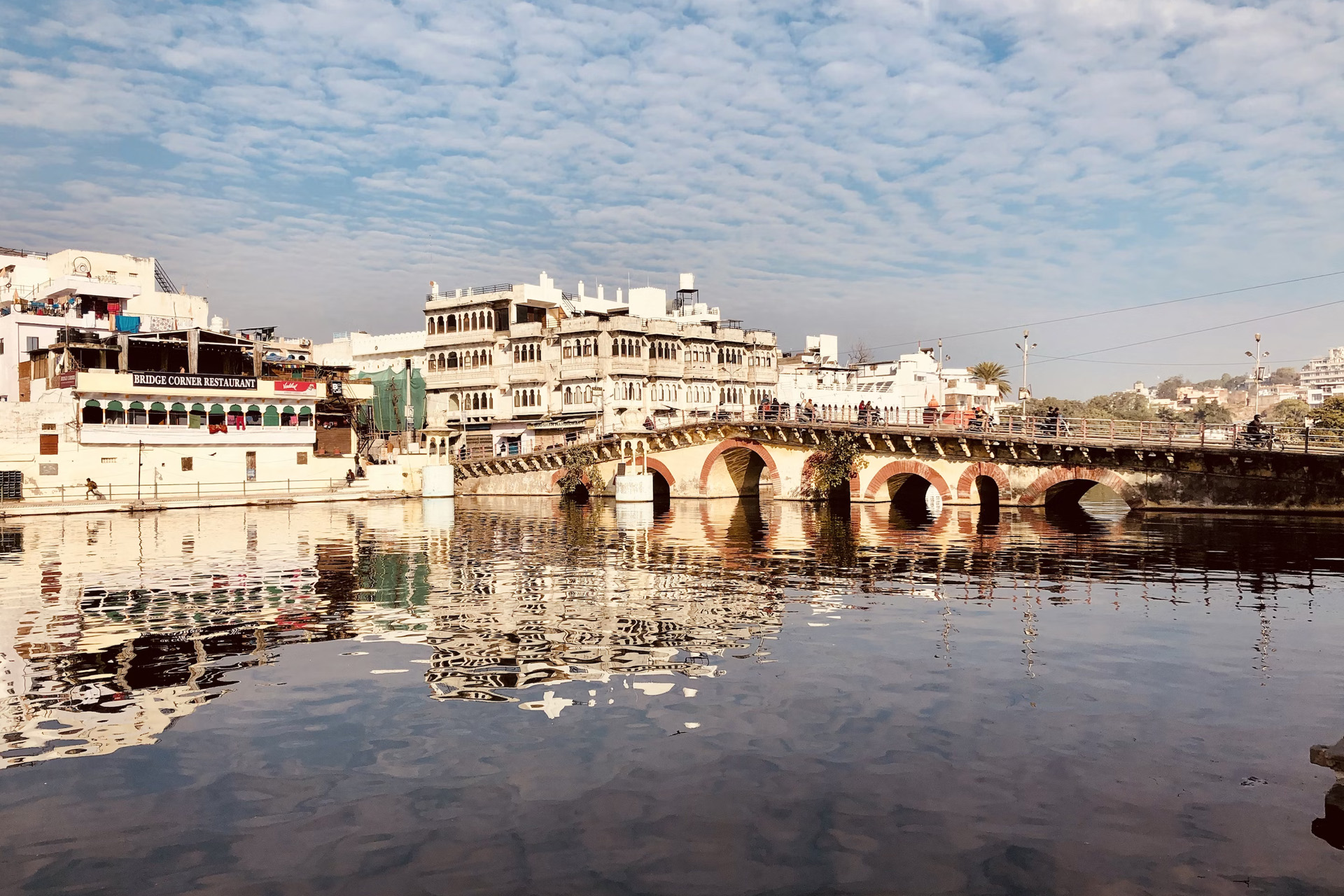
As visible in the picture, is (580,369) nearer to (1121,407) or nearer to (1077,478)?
(1077,478)

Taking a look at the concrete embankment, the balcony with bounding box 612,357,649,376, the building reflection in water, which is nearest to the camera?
the building reflection in water

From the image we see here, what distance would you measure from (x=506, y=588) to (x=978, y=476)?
36256 mm

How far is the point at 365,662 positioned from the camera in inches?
728

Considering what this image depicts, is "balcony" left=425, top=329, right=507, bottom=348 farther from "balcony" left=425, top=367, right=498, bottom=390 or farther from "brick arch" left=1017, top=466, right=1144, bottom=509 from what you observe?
"brick arch" left=1017, top=466, right=1144, bottom=509

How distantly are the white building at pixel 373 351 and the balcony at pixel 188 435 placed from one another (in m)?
27.1

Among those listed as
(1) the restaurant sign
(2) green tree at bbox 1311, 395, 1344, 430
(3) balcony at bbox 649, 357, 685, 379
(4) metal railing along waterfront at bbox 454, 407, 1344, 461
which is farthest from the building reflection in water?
→ (2) green tree at bbox 1311, 395, 1344, 430

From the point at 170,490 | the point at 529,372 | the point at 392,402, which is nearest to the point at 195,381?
the point at 170,490

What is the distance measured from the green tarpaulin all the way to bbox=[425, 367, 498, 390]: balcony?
1455mm

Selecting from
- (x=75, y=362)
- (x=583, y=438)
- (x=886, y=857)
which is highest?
(x=75, y=362)

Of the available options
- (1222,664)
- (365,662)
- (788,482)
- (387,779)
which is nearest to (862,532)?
(788,482)

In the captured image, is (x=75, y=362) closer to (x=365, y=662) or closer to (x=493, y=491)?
(x=493, y=491)

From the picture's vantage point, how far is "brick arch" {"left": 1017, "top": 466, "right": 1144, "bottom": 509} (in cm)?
5056

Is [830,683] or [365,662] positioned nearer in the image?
[830,683]

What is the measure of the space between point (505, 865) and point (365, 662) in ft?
31.3
